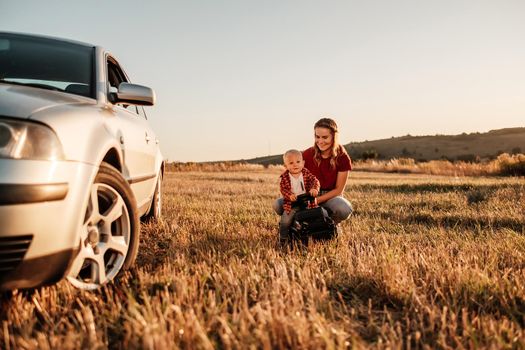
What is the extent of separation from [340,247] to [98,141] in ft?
7.35

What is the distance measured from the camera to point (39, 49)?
3.65 metres

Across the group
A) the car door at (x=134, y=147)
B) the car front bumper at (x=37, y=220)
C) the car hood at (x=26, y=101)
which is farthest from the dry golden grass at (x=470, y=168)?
the car front bumper at (x=37, y=220)

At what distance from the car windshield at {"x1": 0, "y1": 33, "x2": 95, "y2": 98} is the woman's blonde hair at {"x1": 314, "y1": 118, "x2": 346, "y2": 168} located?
80.0 inches

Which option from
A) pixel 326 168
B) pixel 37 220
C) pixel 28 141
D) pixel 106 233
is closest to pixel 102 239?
pixel 106 233

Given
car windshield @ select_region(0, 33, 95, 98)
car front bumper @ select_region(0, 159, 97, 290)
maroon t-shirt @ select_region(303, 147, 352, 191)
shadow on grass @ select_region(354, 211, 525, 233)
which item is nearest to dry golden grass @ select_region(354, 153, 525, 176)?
shadow on grass @ select_region(354, 211, 525, 233)

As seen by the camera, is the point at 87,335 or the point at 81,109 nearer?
the point at 87,335

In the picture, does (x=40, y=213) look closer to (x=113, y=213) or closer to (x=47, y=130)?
(x=47, y=130)

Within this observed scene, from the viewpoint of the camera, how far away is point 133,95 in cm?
355

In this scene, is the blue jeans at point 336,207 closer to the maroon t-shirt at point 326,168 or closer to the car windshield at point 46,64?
the maroon t-shirt at point 326,168

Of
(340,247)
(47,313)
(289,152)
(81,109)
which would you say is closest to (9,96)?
(81,109)

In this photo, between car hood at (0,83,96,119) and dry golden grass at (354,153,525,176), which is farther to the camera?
dry golden grass at (354,153,525,176)

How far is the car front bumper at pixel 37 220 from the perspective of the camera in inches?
77.1

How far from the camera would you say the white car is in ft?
6.57

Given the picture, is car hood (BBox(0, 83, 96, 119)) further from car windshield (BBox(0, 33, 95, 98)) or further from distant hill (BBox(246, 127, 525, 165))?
distant hill (BBox(246, 127, 525, 165))
